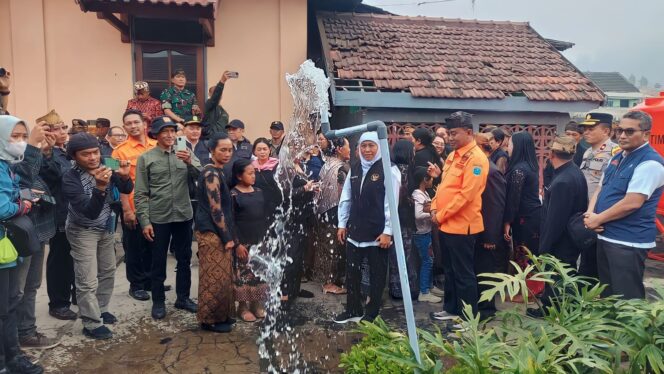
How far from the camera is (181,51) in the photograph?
27.3 ft

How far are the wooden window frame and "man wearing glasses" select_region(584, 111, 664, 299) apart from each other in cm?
661

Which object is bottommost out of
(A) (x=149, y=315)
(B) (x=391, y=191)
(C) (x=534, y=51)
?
(A) (x=149, y=315)

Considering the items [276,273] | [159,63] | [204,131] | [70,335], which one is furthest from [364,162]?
[159,63]

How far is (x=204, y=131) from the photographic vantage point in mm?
7477

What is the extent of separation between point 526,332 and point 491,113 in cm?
609

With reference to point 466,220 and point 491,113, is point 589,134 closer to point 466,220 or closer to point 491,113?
point 466,220

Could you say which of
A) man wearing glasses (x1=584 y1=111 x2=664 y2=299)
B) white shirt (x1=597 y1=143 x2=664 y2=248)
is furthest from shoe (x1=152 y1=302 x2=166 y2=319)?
white shirt (x1=597 y1=143 x2=664 y2=248)

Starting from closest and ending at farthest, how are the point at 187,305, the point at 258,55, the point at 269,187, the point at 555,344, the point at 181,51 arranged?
the point at 555,344 < the point at 187,305 < the point at 269,187 < the point at 181,51 < the point at 258,55

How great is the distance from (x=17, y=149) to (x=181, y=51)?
5.35 meters

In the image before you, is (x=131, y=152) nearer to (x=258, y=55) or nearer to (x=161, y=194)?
(x=161, y=194)

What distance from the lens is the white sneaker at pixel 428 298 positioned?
17.8 ft

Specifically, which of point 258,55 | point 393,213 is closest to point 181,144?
point 393,213

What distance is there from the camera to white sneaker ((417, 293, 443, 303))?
17.8 ft

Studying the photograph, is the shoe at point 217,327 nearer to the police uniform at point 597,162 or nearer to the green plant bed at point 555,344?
the green plant bed at point 555,344
